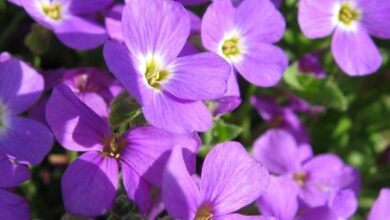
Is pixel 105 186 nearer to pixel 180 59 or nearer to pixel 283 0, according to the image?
pixel 180 59

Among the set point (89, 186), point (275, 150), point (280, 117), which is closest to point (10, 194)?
point (89, 186)

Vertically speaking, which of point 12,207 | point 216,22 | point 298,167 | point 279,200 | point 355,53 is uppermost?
point 216,22

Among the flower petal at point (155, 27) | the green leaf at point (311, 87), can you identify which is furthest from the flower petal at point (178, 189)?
the green leaf at point (311, 87)

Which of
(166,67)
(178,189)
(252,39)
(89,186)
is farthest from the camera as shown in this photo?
(252,39)

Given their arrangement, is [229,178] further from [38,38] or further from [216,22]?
[38,38]

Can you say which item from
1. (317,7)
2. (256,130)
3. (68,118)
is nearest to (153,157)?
(68,118)

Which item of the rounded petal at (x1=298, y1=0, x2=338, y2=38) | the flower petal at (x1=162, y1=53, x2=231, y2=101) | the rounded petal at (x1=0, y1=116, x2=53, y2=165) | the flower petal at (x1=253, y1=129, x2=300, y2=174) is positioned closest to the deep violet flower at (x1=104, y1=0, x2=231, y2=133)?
the flower petal at (x1=162, y1=53, x2=231, y2=101)

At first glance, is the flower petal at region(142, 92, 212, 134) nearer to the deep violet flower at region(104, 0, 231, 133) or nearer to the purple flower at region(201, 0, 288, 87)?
the deep violet flower at region(104, 0, 231, 133)
